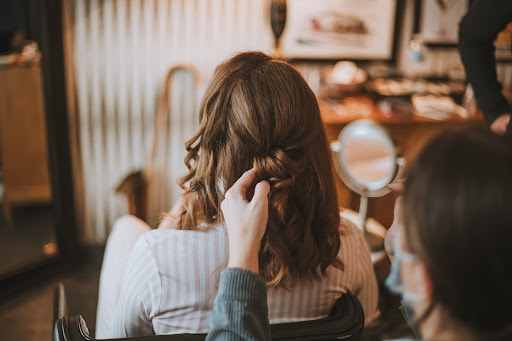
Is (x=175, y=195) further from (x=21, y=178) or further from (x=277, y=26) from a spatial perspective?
(x=277, y=26)

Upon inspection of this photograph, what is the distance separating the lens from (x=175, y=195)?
115 inches

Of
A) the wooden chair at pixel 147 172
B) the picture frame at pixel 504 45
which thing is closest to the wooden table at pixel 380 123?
the picture frame at pixel 504 45

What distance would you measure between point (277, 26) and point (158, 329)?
1.80 m

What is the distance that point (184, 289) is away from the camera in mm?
929

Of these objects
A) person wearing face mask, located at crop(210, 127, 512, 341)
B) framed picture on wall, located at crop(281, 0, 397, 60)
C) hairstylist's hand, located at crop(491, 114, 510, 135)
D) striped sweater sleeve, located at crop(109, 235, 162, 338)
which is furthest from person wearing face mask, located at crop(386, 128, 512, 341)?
framed picture on wall, located at crop(281, 0, 397, 60)

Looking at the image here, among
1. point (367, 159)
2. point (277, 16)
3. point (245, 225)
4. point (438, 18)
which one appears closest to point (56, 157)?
point (277, 16)

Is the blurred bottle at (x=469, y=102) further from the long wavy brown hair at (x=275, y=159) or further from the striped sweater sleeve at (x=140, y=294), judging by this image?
the striped sweater sleeve at (x=140, y=294)

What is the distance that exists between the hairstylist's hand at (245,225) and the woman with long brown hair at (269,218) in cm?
13

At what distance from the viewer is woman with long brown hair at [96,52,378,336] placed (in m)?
0.91

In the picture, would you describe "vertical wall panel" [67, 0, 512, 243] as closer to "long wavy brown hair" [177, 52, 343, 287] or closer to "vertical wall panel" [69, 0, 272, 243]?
"vertical wall panel" [69, 0, 272, 243]

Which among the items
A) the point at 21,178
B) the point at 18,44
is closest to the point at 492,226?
the point at 18,44

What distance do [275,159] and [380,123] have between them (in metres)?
1.67

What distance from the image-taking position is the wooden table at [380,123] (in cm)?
242

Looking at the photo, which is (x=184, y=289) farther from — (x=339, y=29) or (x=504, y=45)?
(x=504, y=45)
